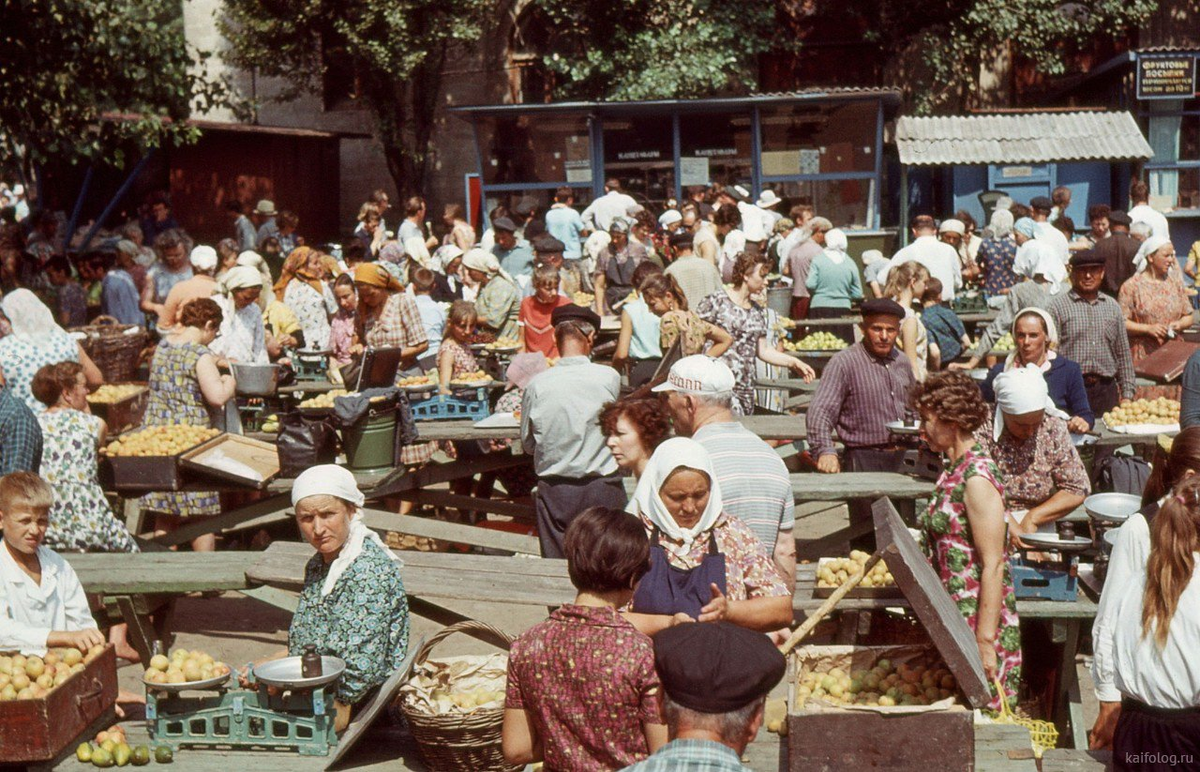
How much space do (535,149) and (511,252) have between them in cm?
650

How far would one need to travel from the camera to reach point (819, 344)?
13273mm

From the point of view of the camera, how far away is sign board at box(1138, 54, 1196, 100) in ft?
70.8

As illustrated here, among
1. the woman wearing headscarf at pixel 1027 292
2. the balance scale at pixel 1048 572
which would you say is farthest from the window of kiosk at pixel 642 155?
the balance scale at pixel 1048 572

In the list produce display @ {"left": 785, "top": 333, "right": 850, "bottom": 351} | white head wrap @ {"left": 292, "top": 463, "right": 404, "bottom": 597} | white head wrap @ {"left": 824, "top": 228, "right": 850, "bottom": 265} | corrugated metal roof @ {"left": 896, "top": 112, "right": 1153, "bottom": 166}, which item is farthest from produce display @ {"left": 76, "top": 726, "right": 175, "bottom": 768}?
corrugated metal roof @ {"left": 896, "top": 112, "right": 1153, "bottom": 166}

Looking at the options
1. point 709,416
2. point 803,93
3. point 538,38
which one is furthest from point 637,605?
point 538,38

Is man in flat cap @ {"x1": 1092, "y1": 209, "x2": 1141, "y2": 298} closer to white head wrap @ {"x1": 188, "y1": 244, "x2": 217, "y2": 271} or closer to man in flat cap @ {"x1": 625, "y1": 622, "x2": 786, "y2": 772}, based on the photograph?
white head wrap @ {"x1": 188, "y1": 244, "x2": 217, "y2": 271}

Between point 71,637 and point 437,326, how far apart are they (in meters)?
6.08

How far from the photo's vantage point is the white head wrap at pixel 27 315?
8.81 m

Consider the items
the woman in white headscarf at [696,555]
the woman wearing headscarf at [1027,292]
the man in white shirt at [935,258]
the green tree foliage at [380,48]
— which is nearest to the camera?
the woman in white headscarf at [696,555]

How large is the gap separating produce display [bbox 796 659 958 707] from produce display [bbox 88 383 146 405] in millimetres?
6416

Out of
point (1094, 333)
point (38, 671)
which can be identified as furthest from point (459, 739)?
point (1094, 333)

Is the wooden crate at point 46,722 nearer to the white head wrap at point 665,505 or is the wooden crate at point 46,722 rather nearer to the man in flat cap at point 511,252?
the white head wrap at point 665,505

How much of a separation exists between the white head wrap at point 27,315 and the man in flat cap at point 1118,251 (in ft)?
33.9

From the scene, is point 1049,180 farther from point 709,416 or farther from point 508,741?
point 508,741
